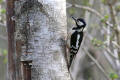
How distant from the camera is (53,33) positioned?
2293 millimetres

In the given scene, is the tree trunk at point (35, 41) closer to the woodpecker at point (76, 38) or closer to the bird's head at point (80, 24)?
the woodpecker at point (76, 38)

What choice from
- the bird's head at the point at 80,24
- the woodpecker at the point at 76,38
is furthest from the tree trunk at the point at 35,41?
the bird's head at the point at 80,24

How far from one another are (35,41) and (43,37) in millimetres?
75

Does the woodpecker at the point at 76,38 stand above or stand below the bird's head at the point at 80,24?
below

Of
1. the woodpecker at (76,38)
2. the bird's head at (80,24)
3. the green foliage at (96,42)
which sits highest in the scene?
the bird's head at (80,24)

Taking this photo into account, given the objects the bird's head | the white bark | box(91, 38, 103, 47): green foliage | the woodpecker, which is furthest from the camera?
box(91, 38, 103, 47): green foliage

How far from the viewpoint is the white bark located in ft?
7.21

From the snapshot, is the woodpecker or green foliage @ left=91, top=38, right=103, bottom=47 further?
green foliage @ left=91, top=38, right=103, bottom=47

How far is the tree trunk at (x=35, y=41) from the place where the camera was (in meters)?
2.20

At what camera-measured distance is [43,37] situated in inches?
87.5

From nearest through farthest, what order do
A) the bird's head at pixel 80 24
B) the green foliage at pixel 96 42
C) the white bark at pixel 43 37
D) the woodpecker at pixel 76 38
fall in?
the white bark at pixel 43 37
the woodpecker at pixel 76 38
the bird's head at pixel 80 24
the green foliage at pixel 96 42

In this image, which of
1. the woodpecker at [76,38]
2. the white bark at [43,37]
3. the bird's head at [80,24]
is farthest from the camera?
the bird's head at [80,24]

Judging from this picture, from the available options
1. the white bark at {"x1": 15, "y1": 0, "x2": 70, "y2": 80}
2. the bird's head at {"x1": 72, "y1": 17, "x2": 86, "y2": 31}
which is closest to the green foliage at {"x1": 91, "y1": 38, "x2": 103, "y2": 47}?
the bird's head at {"x1": 72, "y1": 17, "x2": 86, "y2": 31}

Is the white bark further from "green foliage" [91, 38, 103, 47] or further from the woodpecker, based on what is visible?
"green foliage" [91, 38, 103, 47]
